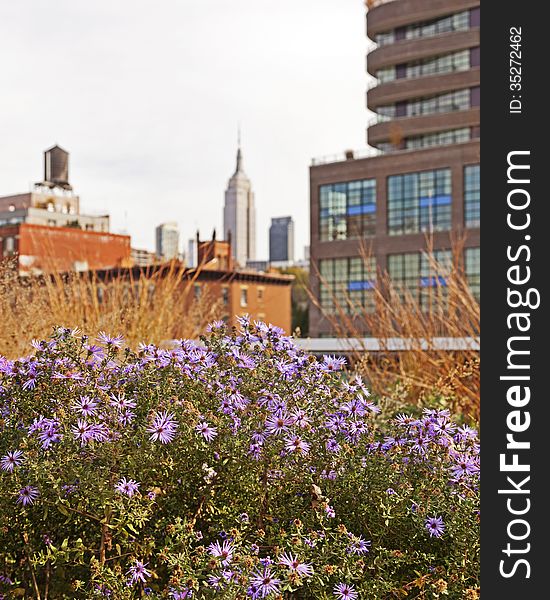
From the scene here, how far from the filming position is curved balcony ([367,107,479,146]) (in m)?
41.6

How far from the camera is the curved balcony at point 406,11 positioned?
42219 millimetres

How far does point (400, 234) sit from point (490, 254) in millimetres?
41344

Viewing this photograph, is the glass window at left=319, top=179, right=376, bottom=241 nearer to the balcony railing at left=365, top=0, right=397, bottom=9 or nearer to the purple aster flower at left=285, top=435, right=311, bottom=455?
the balcony railing at left=365, top=0, right=397, bottom=9

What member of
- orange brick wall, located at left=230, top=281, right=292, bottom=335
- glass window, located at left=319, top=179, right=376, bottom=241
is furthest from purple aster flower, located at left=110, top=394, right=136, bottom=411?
orange brick wall, located at left=230, top=281, right=292, bottom=335

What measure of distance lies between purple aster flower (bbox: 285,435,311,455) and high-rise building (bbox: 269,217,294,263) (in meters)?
105

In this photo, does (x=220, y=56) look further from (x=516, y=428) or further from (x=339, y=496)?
(x=516, y=428)

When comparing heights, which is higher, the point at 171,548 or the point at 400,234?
the point at 400,234

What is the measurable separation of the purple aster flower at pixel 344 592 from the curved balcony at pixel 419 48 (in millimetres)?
42150

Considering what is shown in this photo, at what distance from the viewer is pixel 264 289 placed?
51.7m

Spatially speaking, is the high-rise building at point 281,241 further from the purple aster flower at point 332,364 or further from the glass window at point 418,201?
the purple aster flower at point 332,364

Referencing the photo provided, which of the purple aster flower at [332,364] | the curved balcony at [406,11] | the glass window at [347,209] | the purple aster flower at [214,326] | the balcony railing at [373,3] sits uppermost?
the balcony railing at [373,3]

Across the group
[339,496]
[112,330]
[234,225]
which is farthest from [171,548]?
[234,225]

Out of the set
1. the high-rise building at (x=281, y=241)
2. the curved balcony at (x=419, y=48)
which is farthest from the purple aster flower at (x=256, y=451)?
the high-rise building at (x=281, y=241)

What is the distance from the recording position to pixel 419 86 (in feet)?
142
